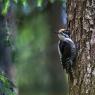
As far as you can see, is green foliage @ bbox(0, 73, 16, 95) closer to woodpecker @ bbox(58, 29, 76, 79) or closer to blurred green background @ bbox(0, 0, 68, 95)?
woodpecker @ bbox(58, 29, 76, 79)

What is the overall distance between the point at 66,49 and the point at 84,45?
0.60 feet

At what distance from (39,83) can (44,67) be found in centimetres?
50

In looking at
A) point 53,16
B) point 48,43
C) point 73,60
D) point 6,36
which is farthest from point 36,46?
point 73,60

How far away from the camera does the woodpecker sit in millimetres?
4754

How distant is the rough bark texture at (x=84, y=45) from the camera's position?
4.67 meters

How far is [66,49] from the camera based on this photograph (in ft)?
15.6

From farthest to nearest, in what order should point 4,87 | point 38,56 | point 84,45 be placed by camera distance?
point 38,56, point 4,87, point 84,45

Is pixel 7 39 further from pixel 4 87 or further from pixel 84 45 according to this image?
pixel 84 45

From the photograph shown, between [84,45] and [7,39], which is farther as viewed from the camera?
[7,39]

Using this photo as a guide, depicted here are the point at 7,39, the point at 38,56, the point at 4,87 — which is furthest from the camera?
the point at 38,56

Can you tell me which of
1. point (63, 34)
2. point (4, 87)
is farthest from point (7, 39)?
point (63, 34)

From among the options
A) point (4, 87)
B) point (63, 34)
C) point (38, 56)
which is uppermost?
point (63, 34)

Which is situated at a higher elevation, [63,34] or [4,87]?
[63,34]

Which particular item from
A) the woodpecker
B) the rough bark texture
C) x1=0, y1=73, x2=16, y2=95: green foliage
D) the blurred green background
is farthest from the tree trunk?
the blurred green background
